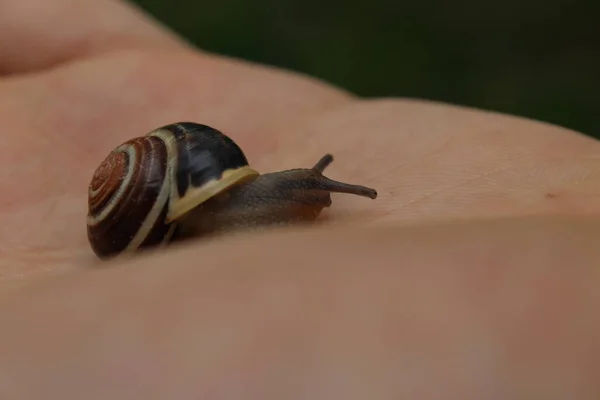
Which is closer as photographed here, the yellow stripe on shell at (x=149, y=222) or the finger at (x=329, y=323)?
the finger at (x=329, y=323)

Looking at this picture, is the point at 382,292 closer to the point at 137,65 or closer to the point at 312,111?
the point at 312,111

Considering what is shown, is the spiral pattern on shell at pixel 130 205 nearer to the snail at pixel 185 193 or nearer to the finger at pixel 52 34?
the snail at pixel 185 193

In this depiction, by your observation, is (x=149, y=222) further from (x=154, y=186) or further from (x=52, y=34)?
(x=52, y=34)

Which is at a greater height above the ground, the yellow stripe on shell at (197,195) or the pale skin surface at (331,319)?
the pale skin surface at (331,319)

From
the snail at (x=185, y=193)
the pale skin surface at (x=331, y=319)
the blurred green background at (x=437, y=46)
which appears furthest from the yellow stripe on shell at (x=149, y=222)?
the blurred green background at (x=437, y=46)

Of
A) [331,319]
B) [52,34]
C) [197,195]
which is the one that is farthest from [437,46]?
[331,319]

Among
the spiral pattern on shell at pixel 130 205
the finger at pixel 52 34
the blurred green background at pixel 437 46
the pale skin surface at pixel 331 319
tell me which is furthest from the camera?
the blurred green background at pixel 437 46

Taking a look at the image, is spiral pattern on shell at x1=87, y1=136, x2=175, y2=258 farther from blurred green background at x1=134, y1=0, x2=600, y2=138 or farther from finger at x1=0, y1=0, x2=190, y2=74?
blurred green background at x1=134, y1=0, x2=600, y2=138
